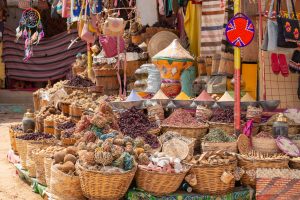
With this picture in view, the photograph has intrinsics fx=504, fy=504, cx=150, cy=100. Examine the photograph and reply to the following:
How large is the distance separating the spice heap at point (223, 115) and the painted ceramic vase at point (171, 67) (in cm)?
131

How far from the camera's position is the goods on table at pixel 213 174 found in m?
4.83

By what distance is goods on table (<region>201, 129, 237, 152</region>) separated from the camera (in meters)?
5.36

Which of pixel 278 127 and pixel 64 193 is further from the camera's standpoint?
pixel 278 127

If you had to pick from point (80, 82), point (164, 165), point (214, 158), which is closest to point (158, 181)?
point (164, 165)

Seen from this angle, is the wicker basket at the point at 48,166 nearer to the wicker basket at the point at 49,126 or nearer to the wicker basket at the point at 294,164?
the wicker basket at the point at 49,126

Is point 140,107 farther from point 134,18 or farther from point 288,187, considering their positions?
point 134,18

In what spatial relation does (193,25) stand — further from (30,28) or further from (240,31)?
(30,28)

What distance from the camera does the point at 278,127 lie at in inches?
215

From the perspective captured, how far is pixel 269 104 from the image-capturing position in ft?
21.1

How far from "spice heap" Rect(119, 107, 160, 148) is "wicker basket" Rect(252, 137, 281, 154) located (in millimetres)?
1065

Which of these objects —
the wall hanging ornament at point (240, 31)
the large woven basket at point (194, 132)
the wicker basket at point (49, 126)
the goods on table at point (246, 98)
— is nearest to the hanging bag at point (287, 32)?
the wall hanging ornament at point (240, 31)

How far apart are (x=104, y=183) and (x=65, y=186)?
1.80 ft

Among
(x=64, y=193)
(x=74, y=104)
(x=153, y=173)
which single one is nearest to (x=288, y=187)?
(x=153, y=173)

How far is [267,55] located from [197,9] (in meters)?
2.06
